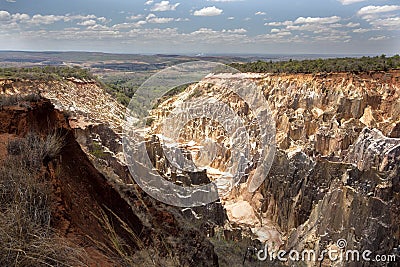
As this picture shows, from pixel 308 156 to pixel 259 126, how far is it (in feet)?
21.7

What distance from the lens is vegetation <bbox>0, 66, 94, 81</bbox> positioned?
21297 millimetres

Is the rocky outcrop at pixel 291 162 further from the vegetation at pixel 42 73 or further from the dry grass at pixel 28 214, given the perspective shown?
the vegetation at pixel 42 73

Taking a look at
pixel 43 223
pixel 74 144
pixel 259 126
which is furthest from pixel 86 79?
pixel 43 223

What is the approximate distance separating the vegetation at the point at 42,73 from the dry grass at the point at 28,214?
64.2 ft

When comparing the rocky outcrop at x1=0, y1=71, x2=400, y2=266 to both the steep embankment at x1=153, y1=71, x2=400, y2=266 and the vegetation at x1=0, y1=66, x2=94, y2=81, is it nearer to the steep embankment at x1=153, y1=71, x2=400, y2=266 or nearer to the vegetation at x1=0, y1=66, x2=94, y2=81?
the steep embankment at x1=153, y1=71, x2=400, y2=266

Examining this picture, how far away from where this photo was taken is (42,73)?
24078mm

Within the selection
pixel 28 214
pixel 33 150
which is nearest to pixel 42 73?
pixel 33 150

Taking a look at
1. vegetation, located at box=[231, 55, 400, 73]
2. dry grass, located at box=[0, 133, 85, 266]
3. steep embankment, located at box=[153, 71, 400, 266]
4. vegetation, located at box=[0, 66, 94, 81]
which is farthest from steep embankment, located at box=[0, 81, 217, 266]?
vegetation, located at box=[231, 55, 400, 73]

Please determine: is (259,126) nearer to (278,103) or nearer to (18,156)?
(278,103)

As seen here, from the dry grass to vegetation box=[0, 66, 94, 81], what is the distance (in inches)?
770

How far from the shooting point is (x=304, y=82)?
75.8 feet

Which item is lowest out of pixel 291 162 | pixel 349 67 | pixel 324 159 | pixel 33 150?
pixel 291 162

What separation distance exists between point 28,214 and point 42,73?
2431 centimetres

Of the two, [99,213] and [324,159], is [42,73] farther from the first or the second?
[99,213]
